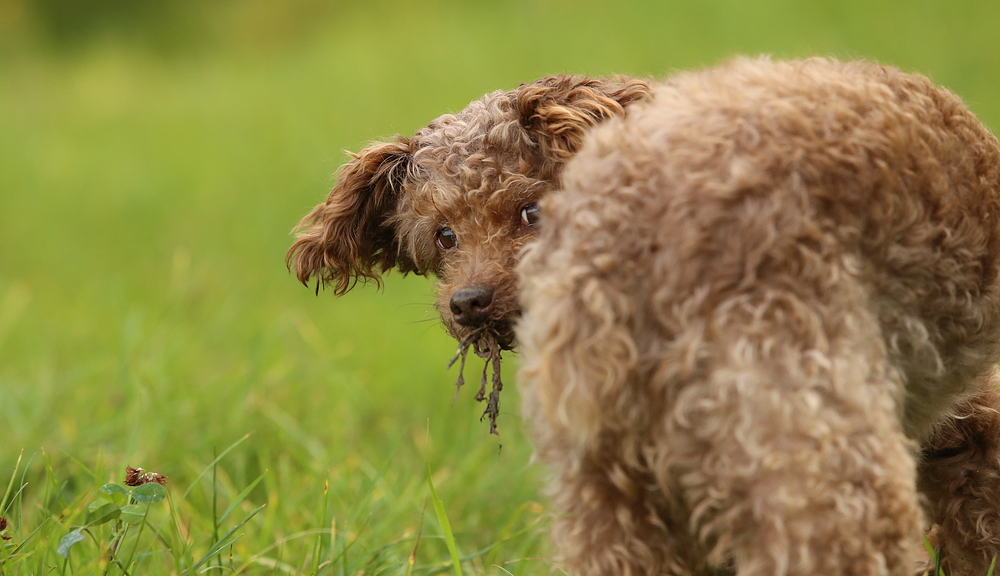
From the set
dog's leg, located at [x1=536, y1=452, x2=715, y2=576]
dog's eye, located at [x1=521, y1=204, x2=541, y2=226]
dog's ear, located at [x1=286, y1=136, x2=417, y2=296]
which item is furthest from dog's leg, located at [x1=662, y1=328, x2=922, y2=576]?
dog's ear, located at [x1=286, y1=136, x2=417, y2=296]

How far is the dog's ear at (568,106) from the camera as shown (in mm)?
2459

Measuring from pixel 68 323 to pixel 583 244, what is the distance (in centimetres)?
515

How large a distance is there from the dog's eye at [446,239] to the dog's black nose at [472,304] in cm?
40

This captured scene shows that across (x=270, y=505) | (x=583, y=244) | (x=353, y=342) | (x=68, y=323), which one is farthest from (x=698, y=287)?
(x=68, y=323)

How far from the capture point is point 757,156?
1.50m

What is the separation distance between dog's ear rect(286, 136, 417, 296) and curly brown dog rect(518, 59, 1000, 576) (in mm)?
1313

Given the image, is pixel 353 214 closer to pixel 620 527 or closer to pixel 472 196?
pixel 472 196

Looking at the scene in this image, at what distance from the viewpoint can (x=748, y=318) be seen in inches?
56.6

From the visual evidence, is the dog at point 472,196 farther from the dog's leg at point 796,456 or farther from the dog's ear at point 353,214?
the dog's leg at point 796,456

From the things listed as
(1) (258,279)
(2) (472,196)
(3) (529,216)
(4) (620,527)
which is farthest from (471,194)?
(1) (258,279)

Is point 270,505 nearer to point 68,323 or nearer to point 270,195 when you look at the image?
point 68,323

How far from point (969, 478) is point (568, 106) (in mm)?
1302

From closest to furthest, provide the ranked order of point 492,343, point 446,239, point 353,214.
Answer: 1. point 492,343
2. point 446,239
3. point 353,214

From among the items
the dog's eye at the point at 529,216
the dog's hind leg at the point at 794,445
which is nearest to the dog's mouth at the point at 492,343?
the dog's eye at the point at 529,216
